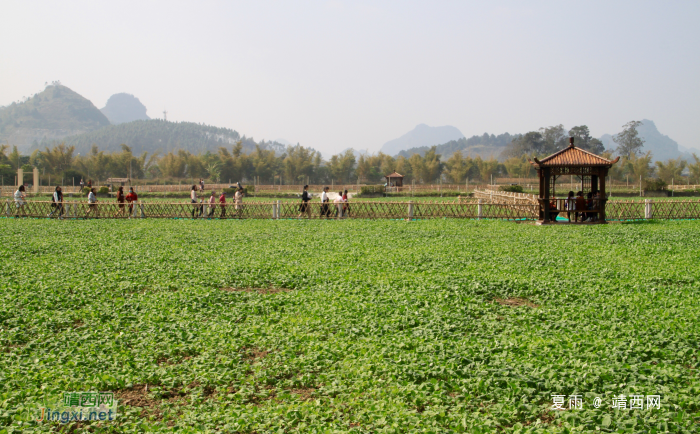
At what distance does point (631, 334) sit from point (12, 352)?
6752mm

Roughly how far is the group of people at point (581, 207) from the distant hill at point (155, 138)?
148m

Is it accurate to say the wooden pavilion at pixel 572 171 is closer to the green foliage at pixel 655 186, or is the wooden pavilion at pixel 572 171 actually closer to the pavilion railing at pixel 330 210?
the pavilion railing at pixel 330 210

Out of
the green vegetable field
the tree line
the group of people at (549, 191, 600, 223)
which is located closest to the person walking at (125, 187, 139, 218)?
the green vegetable field

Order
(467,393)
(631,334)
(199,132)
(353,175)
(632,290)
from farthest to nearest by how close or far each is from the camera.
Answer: (199,132)
(353,175)
(632,290)
(631,334)
(467,393)

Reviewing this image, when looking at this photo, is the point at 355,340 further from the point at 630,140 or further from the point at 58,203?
the point at 630,140

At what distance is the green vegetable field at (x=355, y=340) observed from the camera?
3.84m

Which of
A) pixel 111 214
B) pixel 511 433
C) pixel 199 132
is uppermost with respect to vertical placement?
pixel 199 132

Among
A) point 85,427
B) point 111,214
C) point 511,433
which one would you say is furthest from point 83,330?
point 111,214

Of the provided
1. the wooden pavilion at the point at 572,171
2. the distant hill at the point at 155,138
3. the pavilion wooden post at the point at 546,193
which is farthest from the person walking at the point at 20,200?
the distant hill at the point at 155,138

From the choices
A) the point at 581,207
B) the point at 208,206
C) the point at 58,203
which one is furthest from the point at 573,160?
the point at 58,203

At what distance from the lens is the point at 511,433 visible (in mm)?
3574

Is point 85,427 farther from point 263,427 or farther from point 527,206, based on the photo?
point 527,206

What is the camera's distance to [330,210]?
2005 centimetres

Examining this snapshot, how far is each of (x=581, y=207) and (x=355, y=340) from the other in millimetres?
Result: 14917
